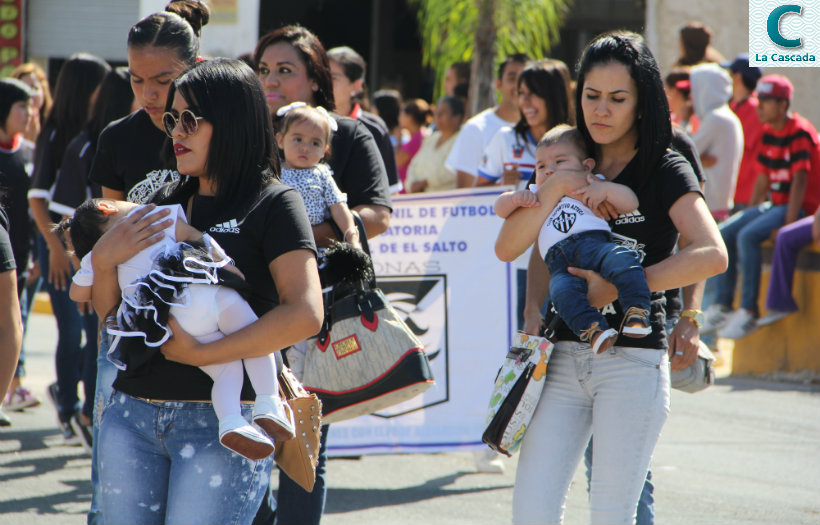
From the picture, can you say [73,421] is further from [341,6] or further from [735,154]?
[341,6]

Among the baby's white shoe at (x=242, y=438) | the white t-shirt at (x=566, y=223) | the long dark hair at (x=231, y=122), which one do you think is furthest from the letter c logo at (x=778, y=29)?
the baby's white shoe at (x=242, y=438)

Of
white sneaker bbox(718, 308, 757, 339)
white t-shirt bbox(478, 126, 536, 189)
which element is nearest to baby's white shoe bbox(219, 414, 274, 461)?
white t-shirt bbox(478, 126, 536, 189)

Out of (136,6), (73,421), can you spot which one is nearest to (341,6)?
(136,6)

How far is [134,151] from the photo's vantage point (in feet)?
12.0

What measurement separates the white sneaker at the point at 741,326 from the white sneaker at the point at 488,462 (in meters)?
3.50

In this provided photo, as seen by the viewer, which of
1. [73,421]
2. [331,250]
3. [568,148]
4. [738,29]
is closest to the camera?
[568,148]

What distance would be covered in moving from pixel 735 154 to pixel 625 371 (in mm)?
6106

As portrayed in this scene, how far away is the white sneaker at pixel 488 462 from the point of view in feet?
19.1

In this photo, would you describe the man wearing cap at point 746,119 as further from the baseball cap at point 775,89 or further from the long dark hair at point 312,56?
the long dark hair at point 312,56

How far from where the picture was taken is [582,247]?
3.15 metres

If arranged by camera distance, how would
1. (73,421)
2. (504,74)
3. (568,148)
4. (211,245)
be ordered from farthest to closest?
(504,74) → (73,421) → (568,148) → (211,245)

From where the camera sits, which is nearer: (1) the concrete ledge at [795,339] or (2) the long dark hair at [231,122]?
(2) the long dark hair at [231,122]

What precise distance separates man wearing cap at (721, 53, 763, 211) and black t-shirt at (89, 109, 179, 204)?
7.03 m

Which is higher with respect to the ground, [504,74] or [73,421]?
[504,74]
